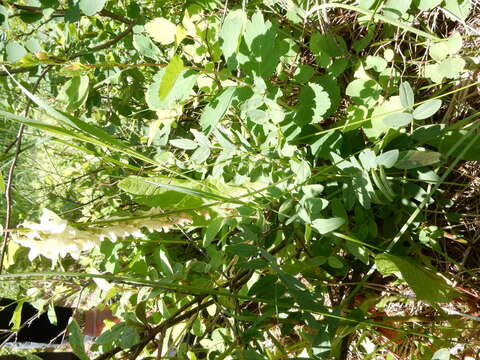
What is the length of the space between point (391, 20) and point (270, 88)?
0.22 m

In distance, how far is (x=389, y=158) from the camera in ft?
2.19

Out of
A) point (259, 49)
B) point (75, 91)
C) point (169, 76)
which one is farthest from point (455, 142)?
point (75, 91)

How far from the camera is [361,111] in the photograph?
2.68 feet

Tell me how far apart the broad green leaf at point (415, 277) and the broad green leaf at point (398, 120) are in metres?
0.22

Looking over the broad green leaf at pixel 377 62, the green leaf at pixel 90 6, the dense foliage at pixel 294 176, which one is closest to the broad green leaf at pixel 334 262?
the dense foliage at pixel 294 176

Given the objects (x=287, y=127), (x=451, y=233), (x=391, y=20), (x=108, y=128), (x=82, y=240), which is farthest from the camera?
(x=108, y=128)

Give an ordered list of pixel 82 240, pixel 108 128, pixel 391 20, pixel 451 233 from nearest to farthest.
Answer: pixel 82 240 → pixel 391 20 → pixel 451 233 → pixel 108 128

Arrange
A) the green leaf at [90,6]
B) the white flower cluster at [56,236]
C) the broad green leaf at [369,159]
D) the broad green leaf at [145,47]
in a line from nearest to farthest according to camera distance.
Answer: the white flower cluster at [56,236]
the broad green leaf at [369,159]
the green leaf at [90,6]
the broad green leaf at [145,47]

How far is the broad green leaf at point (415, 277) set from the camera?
2.52 feet

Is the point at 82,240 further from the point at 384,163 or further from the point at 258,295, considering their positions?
the point at 384,163

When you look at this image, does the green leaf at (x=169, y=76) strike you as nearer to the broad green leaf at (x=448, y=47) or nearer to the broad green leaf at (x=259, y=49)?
the broad green leaf at (x=259, y=49)

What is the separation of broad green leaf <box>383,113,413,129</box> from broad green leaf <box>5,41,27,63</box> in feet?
2.45

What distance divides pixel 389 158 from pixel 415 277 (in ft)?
0.80

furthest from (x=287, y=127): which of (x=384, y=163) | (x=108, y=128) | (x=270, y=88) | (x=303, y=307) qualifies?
(x=108, y=128)
